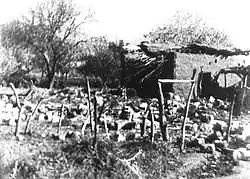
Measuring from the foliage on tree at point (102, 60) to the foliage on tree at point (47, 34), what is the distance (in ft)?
0.67

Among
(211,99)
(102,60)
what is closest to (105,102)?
(102,60)

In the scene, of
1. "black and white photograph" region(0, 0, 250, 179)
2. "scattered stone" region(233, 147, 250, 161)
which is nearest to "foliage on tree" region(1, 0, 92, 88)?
"black and white photograph" region(0, 0, 250, 179)

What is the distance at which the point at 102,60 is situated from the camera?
2.61m

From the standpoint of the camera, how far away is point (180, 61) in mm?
3162

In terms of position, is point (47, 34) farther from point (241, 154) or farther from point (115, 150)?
point (241, 154)

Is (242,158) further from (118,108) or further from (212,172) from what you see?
(118,108)

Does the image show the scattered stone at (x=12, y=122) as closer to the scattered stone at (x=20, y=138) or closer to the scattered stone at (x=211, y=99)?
the scattered stone at (x=20, y=138)

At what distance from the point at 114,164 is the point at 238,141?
87cm

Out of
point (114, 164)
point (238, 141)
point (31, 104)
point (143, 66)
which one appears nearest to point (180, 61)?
point (143, 66)

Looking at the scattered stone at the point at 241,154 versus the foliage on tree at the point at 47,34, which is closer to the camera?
the foliage on tree at the point at 47,34

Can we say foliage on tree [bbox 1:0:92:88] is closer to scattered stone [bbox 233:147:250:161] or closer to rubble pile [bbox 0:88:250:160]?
rubble pile [bbox 0:88:250:160]

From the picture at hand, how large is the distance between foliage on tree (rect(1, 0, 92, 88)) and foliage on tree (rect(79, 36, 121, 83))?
0.20 metres

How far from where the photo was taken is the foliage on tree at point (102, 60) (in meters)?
2.40

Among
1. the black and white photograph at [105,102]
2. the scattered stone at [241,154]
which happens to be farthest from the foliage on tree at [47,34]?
the scattered stone at [241,154]
